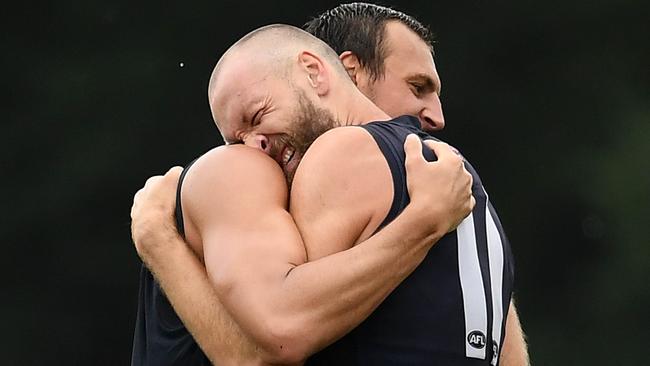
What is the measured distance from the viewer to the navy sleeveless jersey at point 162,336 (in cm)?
315

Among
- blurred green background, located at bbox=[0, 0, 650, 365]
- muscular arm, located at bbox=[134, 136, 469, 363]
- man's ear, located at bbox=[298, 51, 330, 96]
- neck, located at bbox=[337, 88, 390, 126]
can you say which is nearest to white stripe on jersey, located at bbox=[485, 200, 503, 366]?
muscular arm, located at bbox=[134, 136, 469, 363]

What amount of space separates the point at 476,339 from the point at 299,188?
47cm

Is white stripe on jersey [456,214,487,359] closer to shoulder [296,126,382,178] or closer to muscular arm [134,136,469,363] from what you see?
muscular arm [134,136,469,363]

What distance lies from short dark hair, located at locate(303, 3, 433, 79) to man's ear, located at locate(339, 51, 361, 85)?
10 millimetres

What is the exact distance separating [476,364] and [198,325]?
57cm

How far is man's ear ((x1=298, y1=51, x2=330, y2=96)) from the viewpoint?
3.19 m

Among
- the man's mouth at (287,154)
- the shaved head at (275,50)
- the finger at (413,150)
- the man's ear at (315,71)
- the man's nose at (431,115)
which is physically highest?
the shaved head at (275,50)

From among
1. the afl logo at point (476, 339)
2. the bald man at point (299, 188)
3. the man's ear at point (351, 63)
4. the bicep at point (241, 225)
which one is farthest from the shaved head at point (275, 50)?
the afl logo at point (476, 339)

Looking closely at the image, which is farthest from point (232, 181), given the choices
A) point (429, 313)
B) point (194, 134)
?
point (194, 134)

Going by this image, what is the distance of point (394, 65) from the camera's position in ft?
12.3

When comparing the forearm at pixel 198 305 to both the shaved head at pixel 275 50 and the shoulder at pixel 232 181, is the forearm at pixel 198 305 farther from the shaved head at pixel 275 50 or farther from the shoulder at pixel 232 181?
the shaved head at pixel 275 50

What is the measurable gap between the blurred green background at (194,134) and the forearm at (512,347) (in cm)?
364

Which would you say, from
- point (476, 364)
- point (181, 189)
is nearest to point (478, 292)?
point (476, 364)

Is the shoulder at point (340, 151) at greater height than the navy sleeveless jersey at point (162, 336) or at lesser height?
greater
